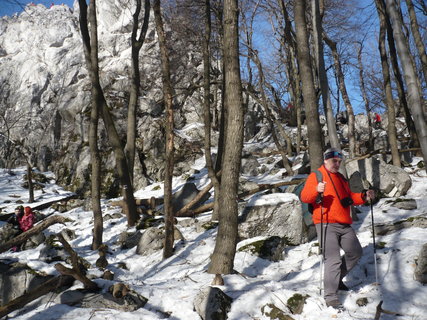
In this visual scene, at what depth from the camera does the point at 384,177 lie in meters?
9.56

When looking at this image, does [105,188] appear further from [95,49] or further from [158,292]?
[158,292]

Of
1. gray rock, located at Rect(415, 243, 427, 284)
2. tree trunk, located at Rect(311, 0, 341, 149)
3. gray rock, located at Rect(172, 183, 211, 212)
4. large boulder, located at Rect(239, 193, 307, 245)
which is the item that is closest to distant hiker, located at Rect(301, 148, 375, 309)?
gray rock, located at Rect(415, 243, 427, 284)

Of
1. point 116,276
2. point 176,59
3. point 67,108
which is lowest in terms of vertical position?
point 116,276

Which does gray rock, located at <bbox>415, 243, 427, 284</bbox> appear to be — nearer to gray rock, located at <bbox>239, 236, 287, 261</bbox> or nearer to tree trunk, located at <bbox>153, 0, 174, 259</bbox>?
gray rock, located at <bbox>239, 236, 287, 261</bbox>

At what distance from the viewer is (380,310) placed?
358 cm

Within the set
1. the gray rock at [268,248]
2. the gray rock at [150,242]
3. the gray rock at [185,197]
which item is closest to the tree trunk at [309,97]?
the gray rock at [268,248]

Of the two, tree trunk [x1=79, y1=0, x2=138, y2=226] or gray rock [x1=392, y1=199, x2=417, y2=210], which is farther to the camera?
tree trunk [x1=79, y1=0, x2=138, y2=226]

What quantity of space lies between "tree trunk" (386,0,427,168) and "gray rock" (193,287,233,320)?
3785 mm

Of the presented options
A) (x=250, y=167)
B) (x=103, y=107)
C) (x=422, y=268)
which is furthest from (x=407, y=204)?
(x=103, y=107)

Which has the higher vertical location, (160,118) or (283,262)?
(160,118)

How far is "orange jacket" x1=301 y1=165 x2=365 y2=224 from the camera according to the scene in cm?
407

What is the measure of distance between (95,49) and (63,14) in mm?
54771

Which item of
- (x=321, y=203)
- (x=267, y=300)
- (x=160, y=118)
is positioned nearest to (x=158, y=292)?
(x=267, y=300)

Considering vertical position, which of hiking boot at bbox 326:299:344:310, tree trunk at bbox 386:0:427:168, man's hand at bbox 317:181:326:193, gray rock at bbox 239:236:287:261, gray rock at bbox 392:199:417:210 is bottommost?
gray rock at bbox 239:236:287:261
